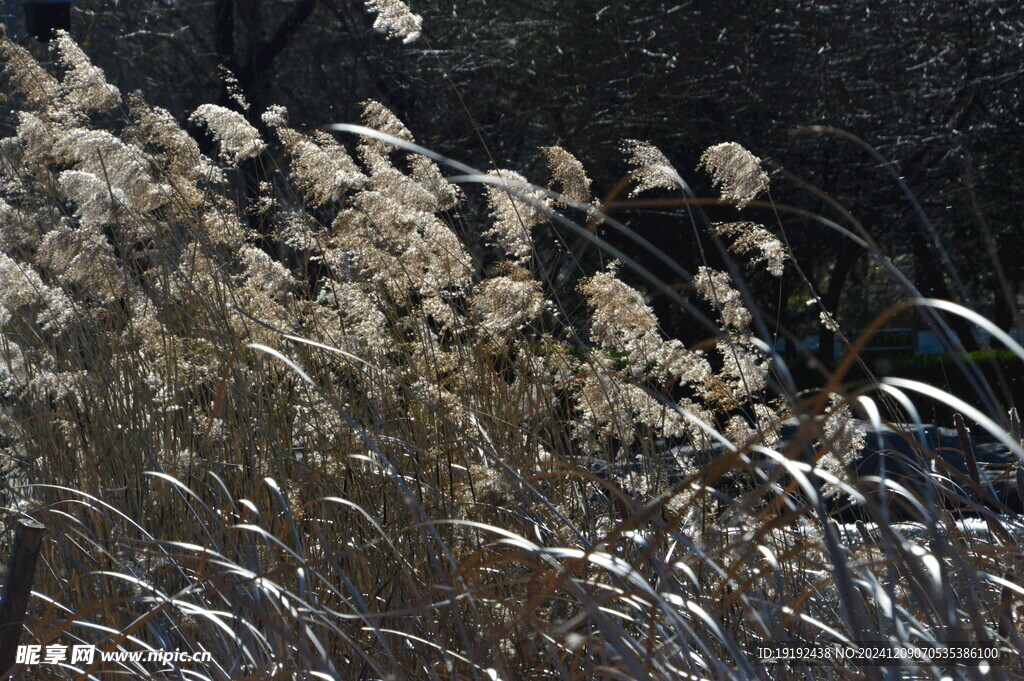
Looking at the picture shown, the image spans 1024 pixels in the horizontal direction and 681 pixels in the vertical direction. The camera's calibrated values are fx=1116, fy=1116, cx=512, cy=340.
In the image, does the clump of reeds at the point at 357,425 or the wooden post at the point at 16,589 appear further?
the clump of reeds at the point at 357,425

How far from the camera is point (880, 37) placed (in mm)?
8398

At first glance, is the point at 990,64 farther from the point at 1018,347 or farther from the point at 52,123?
the point at 1018,347

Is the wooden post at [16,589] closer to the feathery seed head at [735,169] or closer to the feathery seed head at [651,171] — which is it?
the feathery seed head at [651,171]

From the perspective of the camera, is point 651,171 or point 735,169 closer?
point 651,171

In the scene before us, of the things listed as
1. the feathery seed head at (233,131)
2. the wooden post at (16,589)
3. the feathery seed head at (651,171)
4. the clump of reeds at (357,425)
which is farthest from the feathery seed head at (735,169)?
the wooden post at (16,589)

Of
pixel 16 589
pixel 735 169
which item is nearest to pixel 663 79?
pixel 735 169

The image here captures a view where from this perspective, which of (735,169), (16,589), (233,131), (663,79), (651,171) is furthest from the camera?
(663,79)

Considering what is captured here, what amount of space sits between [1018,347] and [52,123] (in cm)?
288

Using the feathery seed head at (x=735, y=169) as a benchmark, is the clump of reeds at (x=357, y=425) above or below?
below

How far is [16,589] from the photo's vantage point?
5.53 ft

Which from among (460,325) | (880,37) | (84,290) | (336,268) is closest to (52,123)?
(84,290)

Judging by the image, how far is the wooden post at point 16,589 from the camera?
165 cm

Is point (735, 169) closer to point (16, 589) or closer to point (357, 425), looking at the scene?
point (357, 425)

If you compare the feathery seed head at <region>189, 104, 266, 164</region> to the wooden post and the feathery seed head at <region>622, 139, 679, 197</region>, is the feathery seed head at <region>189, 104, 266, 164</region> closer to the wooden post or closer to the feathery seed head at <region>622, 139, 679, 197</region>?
the feathery seed head at <region>622, 139, 679, 197</region>
